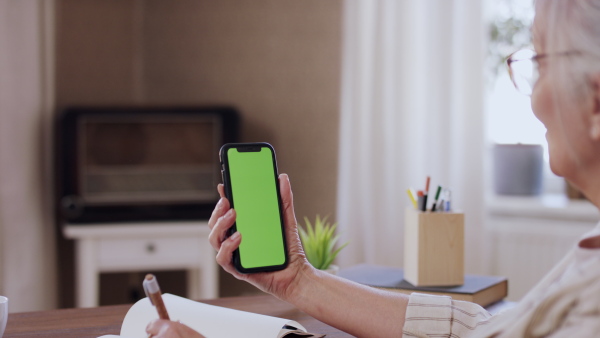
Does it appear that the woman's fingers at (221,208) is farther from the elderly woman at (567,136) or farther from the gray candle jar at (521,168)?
the gray candle jar at (521,168)

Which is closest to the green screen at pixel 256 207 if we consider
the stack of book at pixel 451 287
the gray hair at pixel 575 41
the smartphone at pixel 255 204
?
the smartphone at pixel 255 204

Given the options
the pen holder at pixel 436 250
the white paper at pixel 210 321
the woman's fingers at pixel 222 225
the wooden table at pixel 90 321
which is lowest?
the wooden table at pixel 90 321

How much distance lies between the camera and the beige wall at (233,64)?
2723 millimetres

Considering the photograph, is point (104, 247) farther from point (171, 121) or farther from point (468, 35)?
point (468, 35)

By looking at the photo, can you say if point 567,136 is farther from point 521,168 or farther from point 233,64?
point 233,64

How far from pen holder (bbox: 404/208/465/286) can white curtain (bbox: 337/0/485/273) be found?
1.13 metres

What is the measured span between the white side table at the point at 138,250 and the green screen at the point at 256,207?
4.65 feet

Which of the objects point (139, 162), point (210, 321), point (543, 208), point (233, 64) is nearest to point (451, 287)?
point (210, 321)

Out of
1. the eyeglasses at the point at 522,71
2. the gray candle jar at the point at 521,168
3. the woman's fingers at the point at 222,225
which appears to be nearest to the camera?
the eyeglasses at the point at 522,71

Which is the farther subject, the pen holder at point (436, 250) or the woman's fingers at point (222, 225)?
the pen holder at point (436, 250)

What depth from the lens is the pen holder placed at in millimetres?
1234

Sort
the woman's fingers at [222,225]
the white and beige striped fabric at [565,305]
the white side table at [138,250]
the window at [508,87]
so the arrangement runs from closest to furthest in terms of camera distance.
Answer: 1. the white and beige striped fabric at [565,305]
2. the woman's fingers at [222,225]
3. the white side table at [138,250]
4. the window at [508,87]

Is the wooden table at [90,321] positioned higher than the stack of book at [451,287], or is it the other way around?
the stack of book at [451,287]

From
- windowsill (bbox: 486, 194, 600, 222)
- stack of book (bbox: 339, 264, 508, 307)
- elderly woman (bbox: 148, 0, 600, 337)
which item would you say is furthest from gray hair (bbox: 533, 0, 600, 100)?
windowsill (bbox: 486, 194, 600, 222)
